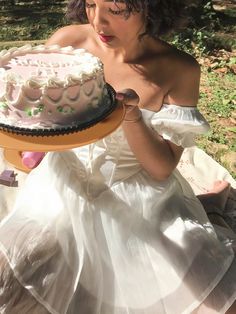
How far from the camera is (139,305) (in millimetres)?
1458

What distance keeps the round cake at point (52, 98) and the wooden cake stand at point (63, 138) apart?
0.05 ft

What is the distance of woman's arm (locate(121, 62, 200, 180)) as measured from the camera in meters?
1.37

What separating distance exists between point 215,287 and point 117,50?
2.51 feet

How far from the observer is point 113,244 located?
1474 mm

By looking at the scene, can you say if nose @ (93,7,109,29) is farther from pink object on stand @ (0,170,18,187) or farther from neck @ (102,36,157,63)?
pink object on stand @ (0,170,18,187)

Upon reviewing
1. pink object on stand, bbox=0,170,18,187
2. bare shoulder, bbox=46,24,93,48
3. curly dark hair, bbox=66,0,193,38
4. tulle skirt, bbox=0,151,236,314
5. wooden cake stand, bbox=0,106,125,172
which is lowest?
pink object on stand, bbox=0,170,18,187

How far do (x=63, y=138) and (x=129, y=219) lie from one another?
1.26 ft

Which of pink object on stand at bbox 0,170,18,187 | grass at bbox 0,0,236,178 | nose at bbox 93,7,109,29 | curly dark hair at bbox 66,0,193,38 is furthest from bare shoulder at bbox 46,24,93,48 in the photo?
grass at bbox 0,0,236,178

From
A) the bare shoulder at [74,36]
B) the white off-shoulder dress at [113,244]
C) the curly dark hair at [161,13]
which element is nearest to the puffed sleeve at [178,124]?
the white off-shoulder dress at [113,244]

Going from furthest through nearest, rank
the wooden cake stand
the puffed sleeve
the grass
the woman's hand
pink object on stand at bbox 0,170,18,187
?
the grass → pink object on stand at bbox 0,170,18,187 → the puffed sleeve → the woman's hand → the wooden cake stand

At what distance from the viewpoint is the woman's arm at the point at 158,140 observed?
1374mm

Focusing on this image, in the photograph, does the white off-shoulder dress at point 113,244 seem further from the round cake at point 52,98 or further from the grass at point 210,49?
the grass at point 210,49

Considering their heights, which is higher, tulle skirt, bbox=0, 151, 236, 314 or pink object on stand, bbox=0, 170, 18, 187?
tulle skirt, bbox=0, 151, 236, 314

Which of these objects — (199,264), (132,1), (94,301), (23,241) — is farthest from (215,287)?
(132,1)
